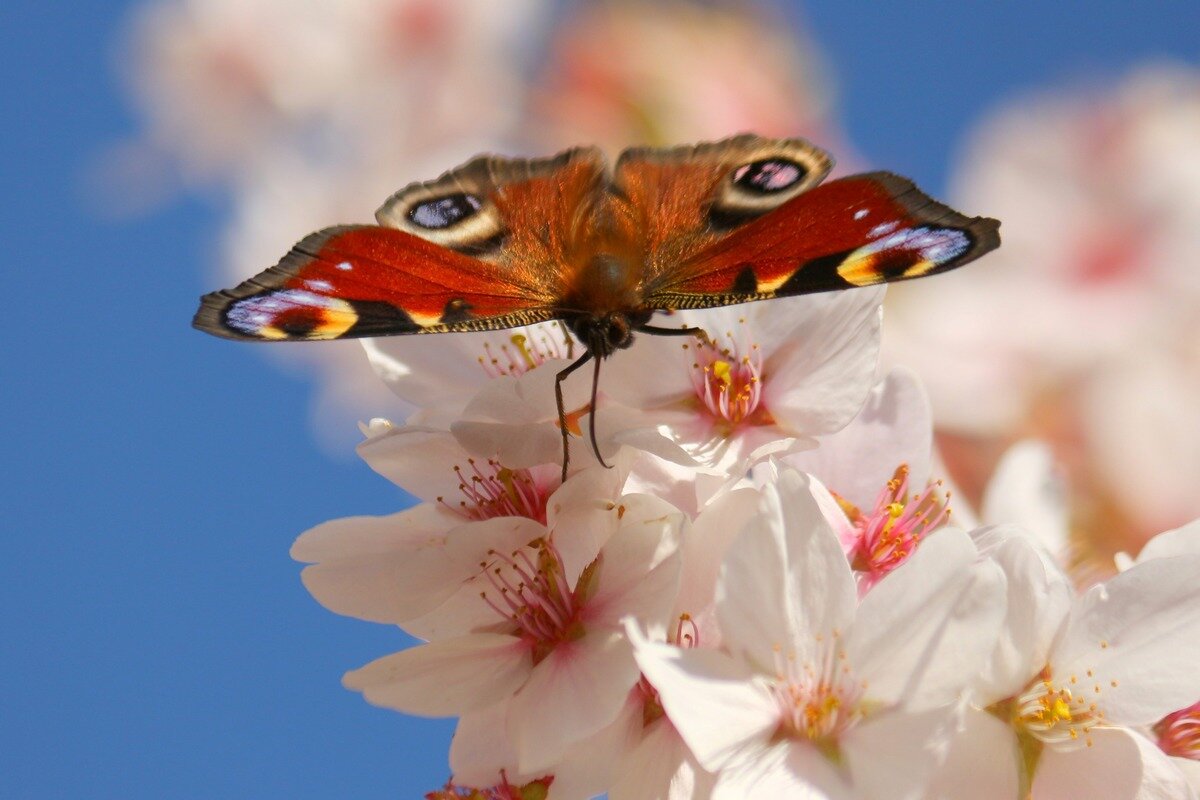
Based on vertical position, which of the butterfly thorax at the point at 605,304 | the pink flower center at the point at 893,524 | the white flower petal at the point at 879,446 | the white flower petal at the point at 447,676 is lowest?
the pink flower center at the point at 893,524

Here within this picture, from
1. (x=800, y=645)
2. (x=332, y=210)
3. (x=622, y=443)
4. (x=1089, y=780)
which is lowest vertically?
(x=1089, y=780)

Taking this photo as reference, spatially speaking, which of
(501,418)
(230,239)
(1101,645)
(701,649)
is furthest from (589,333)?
(230,239)

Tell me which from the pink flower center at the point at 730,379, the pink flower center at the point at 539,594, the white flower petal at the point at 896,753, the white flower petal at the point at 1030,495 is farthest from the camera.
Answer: the white flower petal at the point at 1030,495

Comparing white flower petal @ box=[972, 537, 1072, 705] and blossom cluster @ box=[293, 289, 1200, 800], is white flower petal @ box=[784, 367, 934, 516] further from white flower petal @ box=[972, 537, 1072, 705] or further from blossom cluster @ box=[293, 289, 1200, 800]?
white flower petal @ box=[972, 537, 1072, 705]

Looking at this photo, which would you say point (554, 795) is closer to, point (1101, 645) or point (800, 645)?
point (800, 645)

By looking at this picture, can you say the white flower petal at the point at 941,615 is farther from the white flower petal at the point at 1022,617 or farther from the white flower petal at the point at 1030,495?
the white flower petal at the point at 1030,495

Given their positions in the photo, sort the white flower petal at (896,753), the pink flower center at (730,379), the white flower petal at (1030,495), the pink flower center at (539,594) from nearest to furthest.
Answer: the white flower petal at (896,753) < the pink flower center at (539,594) < the pink flower center at (730,379) < the white flower petal at (1030,495)

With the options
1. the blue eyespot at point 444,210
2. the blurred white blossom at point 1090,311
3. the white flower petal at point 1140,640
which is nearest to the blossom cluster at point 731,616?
the white flower petal at point 1140,640

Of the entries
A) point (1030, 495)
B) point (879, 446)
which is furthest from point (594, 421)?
point (1030, 495)
